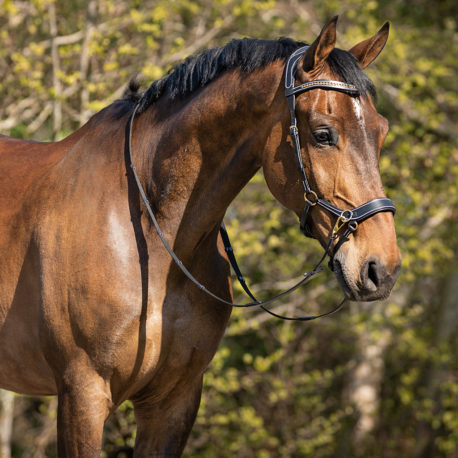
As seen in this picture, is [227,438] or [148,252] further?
[227,438]

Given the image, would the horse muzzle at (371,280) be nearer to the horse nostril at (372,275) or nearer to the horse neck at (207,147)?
the horse nostril at (372,275)

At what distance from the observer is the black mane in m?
2.37

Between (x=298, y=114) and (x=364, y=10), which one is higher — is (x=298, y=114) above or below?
below

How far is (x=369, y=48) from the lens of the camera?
257 cm

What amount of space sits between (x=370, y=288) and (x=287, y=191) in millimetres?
477

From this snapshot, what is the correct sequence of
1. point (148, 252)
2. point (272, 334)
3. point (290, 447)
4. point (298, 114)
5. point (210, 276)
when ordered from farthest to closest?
1. point (272, 334)
2. point (290, 447)
3. point (210, 276)
4. point (148, 252)
5. point (298, 114)

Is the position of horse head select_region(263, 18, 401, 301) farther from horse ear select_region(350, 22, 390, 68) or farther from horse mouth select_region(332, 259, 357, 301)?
horse ear select_region(350, 22, 390, 68)

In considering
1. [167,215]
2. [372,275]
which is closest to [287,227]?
[167,215]

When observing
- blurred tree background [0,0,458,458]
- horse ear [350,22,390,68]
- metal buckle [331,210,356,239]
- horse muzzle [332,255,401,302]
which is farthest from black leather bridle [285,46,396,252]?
blurred tree background [0,0,458,458]

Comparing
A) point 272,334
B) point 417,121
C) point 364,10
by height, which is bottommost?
point 272,334

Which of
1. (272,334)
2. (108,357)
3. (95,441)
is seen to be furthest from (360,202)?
(272,334)

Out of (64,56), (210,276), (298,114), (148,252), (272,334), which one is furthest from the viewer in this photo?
(272,334)

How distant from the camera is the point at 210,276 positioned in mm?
2768

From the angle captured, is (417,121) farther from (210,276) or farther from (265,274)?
(210,276)
